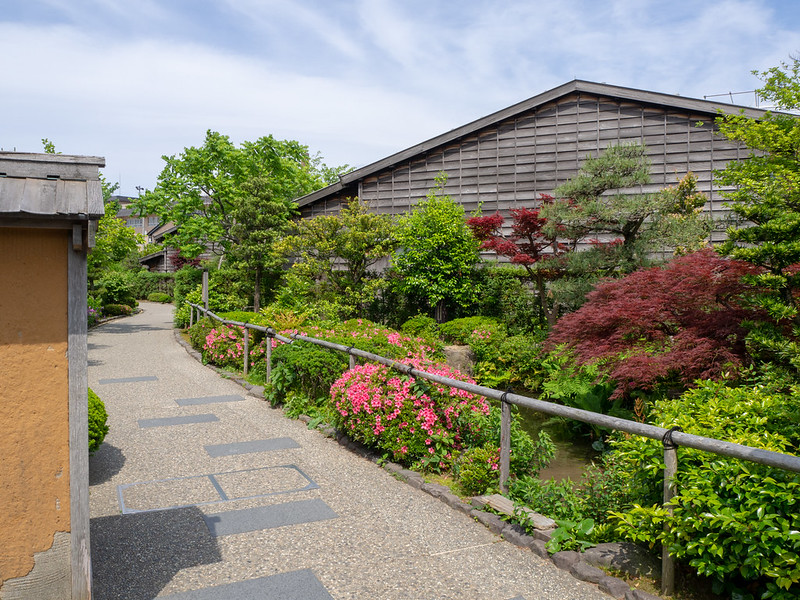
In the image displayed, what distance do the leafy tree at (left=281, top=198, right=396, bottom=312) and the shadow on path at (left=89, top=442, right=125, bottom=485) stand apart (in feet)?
31.1

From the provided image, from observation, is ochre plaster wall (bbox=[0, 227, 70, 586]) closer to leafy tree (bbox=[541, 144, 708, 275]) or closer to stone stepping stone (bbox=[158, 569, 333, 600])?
stone stepping stone (bbox=[158, 569, 333, 600])

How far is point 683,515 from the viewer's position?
3.67 metres

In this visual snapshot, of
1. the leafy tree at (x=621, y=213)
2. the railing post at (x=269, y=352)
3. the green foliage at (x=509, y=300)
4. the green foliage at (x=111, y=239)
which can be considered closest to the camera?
the railing post at (x=269, y=352)

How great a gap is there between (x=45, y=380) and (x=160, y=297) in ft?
139

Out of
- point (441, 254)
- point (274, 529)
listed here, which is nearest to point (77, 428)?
point (274, 529)

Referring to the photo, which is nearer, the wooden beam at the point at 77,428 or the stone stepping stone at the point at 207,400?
the wooden beam at the point at 77,428

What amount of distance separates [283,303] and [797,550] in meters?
16.5

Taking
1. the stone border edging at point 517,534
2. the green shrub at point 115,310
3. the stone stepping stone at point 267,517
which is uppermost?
the green shrub at point 115,310

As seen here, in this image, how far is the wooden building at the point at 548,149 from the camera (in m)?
14.7

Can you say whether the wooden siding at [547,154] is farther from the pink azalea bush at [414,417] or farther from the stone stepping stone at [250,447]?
the stone stepping stone at [250,447]

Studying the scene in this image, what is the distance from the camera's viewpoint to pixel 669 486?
12.5 feet

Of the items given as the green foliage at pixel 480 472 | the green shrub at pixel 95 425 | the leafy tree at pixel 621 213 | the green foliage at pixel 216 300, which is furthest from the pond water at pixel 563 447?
the green foliage at pixel 216 300

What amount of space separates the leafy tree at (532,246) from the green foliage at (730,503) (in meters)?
8.82

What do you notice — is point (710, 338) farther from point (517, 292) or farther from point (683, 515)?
point (517, 292)
